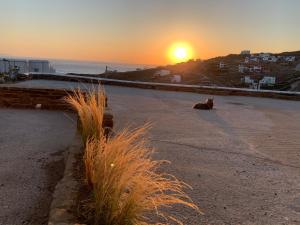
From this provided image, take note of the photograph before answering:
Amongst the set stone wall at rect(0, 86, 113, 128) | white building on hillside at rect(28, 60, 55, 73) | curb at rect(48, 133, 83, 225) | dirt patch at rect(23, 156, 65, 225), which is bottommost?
dirt patch at rect(23, 156, 65, 225)

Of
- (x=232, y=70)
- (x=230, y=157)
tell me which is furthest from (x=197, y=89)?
(x=232, y=70)

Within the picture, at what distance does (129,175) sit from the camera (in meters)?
2.39

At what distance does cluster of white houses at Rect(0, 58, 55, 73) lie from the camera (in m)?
13.9

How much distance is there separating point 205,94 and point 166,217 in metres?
9.95

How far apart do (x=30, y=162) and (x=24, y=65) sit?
12.1m

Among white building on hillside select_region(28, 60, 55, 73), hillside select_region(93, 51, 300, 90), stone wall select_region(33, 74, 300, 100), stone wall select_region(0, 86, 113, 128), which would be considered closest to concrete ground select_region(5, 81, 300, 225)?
stone wall select_region(0, 86, 113, 128)

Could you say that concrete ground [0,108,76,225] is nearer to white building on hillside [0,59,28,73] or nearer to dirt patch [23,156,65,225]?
dirt patch [23,156,65,225]

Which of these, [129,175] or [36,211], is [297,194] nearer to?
[129,175]

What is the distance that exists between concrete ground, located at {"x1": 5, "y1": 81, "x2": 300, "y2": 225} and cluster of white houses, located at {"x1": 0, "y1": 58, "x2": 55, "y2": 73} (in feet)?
20.8

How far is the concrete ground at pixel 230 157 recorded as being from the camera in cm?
319

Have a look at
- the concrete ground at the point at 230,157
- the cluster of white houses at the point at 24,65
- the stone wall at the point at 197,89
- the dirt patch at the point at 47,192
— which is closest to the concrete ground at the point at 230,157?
the concrete ground at the point at 230,157

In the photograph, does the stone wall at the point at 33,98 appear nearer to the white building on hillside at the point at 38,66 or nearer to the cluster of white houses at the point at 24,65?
the cluster of white houses at the point at 24,65

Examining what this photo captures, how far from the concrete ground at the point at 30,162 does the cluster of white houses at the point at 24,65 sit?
23.8ft

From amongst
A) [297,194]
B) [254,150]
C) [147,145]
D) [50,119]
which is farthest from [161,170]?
[50,119]
